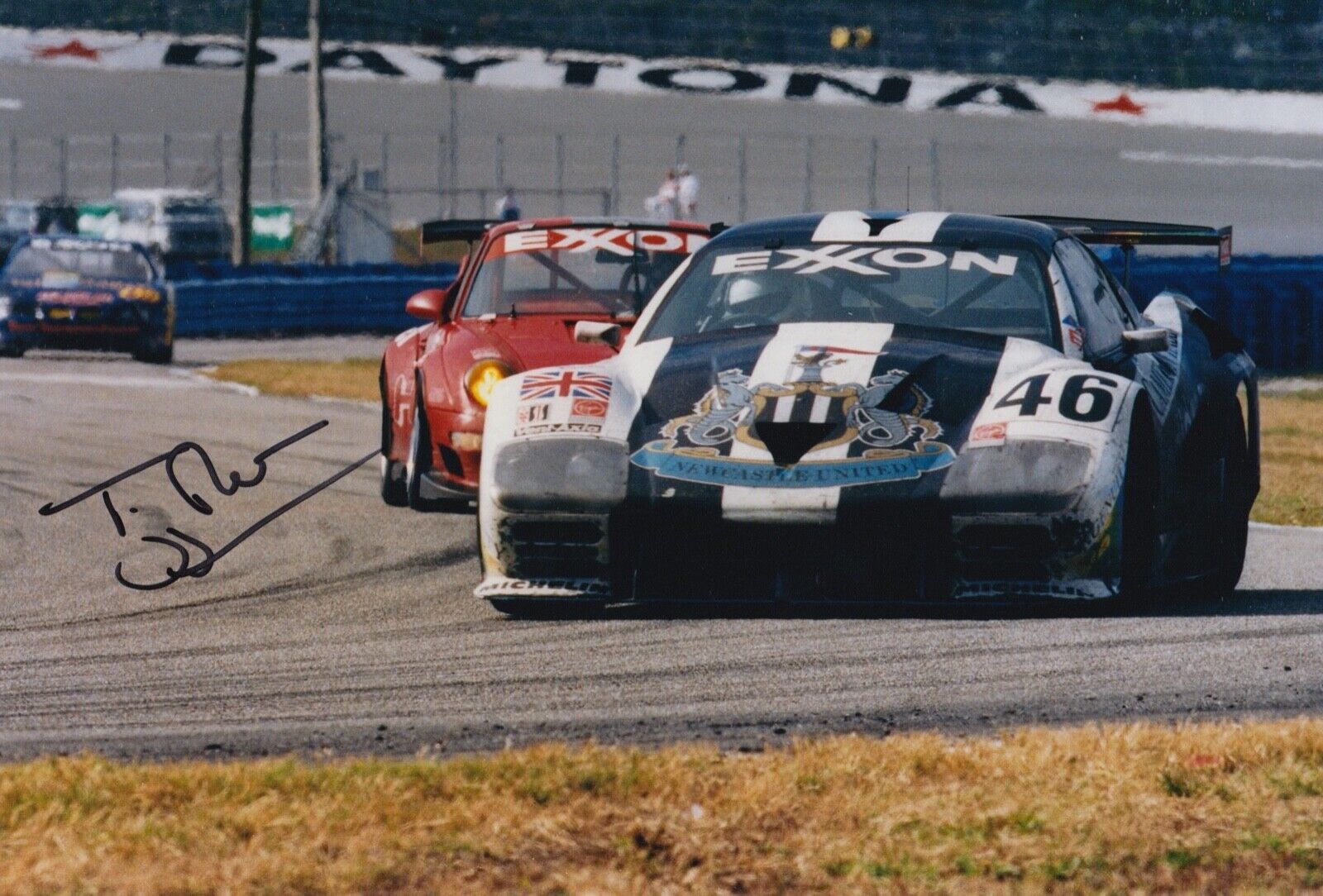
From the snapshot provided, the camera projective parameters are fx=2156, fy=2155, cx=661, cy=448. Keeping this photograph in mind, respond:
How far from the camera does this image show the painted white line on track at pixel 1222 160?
42750 millimetres

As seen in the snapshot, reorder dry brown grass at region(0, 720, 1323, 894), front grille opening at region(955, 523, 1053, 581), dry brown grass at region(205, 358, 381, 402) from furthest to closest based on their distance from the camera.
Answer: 1. dry brown grass at region(205, 358, 381, 402)
2. front grille opening at region(955, 523, 1053, 581)
3. dry brown grass at region(0, 720, 1323, 894)

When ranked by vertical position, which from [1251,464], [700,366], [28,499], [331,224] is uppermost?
[700,366]

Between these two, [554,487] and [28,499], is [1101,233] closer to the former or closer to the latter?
[554,487]

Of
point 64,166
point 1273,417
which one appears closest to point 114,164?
point 64,166

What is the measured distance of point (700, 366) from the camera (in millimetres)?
6191

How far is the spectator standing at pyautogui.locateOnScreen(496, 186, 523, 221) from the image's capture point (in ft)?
115

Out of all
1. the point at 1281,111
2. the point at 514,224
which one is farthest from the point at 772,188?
the point at 514,224

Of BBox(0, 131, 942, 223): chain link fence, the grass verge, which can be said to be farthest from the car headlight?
BBox(0, 131, 942, 223): chain link fence

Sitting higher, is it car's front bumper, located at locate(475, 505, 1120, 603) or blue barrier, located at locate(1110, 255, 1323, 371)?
car's front bumper, located at locate(475, 505, 1120, 603)

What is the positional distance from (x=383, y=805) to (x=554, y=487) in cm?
223

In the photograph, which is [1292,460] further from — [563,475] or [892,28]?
[892,28]

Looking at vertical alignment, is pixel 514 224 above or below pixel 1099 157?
above

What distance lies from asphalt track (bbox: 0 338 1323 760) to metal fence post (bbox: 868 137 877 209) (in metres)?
27.5

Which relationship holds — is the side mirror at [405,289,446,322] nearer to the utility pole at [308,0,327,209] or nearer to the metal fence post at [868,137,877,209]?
the utility pole at [308,0,327,209]
